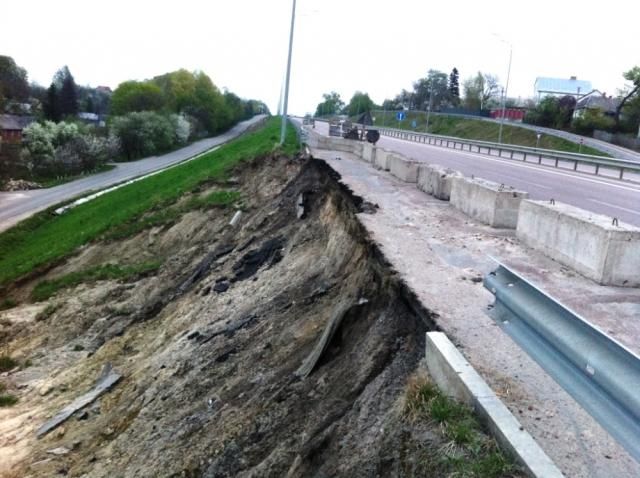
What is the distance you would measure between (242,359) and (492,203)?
563cm

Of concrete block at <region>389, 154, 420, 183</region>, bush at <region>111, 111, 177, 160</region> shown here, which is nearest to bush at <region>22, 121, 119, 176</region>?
bush at <region>111, 111, 177, 160</region>

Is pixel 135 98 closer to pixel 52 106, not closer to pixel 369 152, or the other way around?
pixel 52 106

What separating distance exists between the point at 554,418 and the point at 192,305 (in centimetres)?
964

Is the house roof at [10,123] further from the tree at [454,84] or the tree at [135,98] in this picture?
the tree at [454,84]

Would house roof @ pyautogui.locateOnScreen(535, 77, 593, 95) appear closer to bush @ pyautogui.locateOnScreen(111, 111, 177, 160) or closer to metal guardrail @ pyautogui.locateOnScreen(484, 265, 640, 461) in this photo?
bush @ pyautogui.locateOnScreen(111, 111, 177, 160)

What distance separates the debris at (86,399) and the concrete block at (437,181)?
28.7 ft

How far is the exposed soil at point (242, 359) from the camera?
507 centimetres

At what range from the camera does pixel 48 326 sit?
1459 cm

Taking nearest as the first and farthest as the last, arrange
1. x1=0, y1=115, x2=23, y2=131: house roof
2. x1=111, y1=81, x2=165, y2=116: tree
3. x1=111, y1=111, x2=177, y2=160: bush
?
x1=111, y1=111, x2=177, y2=160: bush, x1=0, y1=115, x2=23, y2=131: house roof, x1=111, y1=81, x2=165, y2=116: tree

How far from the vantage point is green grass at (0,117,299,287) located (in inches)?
842

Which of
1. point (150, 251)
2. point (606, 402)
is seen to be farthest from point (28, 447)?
point (150, 251)

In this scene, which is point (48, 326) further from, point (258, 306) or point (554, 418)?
point (554, 418)

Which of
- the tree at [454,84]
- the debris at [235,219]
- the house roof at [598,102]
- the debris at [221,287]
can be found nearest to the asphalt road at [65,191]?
the debris at [235,219]

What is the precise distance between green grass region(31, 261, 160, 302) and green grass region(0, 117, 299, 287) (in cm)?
261
